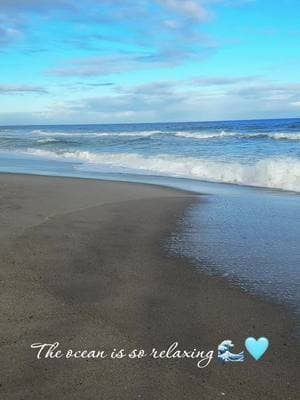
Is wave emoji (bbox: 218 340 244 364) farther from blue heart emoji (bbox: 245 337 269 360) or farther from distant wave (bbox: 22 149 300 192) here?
distant wave (bbox: 22 149 300 192)

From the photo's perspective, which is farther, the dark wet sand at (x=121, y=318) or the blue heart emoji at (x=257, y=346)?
the blue heart emoji at (x=257, y=346)

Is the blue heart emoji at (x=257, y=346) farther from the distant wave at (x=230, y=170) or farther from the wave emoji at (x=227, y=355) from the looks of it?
the distant wave at (x=230, y=170)

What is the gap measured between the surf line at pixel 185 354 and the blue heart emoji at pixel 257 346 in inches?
10.7

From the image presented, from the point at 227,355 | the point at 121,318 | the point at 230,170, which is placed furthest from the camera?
the point at 230,170

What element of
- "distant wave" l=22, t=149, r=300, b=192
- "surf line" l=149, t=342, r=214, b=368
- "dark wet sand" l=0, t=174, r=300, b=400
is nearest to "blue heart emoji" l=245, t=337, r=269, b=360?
"dark wet sand" l=0, t=174, r=300, b=400

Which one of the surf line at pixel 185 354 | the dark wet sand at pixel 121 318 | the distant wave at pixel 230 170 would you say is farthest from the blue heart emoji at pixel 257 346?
the distant wave at pixel 230 170

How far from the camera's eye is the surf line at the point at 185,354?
9.64 feet

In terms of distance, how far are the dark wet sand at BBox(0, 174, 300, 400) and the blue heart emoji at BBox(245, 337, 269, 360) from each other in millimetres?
47

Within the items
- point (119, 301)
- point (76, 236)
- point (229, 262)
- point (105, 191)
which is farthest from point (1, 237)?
point (105, 191)

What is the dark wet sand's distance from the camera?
2.64 meters

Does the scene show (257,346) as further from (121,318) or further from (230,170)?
(230,170)

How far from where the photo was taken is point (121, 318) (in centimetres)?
352

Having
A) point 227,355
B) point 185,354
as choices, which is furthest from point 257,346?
point 185,354

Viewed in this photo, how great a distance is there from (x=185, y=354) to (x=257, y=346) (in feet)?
1.68
